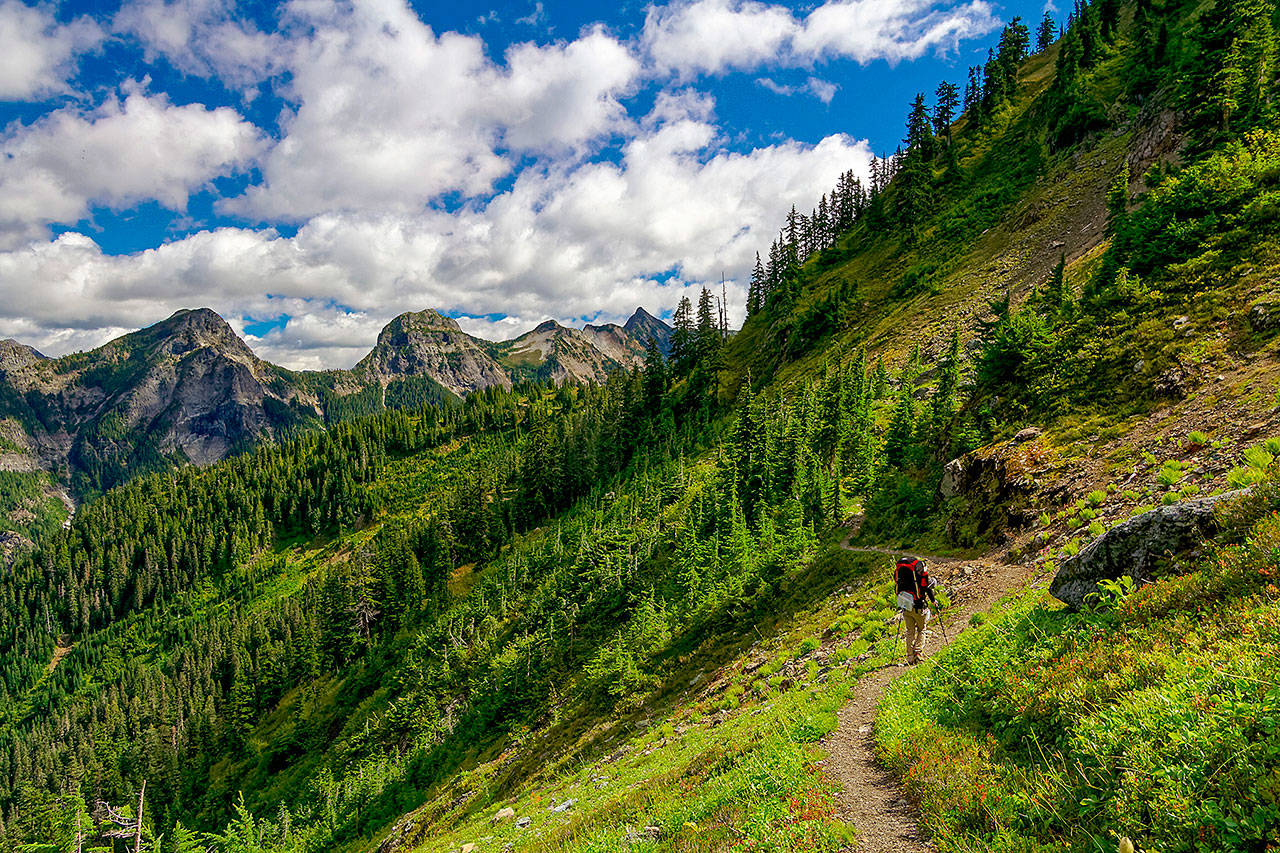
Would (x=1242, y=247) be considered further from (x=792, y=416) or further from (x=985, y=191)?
(x=985, y=191)

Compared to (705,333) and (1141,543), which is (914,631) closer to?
(1141,543)

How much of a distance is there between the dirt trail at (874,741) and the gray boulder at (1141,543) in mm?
4951

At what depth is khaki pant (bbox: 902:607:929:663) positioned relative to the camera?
45.0 ft

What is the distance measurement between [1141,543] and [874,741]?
19.9 feet

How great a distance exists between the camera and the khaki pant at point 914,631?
45.0 ft

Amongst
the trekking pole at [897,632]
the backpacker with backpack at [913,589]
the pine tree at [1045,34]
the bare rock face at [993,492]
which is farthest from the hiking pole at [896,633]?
the pine tree at [1045,34]

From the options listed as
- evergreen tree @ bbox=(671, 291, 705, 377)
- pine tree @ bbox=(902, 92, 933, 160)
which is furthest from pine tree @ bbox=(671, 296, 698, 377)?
pine tree @ bbox=(902, 92, 933, 160)

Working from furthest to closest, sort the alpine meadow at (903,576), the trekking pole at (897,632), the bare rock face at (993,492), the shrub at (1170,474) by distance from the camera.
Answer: the bare rock face at (993,492) → the trekking pole at (897,632) → the shrub at (1170,474) → the alpine meadow at (903,576)

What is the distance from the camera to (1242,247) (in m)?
21.8

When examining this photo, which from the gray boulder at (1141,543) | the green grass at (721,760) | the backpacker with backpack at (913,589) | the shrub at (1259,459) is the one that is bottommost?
the green grass at (721,760)

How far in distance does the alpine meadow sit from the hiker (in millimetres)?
111

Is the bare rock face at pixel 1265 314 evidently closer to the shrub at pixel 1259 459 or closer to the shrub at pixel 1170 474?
the shrub at pixel 1170 474

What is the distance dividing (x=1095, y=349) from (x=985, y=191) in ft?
234

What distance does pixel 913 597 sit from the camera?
13.6 meters
